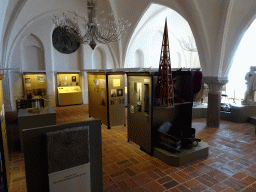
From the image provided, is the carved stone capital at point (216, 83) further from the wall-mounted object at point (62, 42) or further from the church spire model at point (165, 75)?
the wall-mounted object at point (62, 42)

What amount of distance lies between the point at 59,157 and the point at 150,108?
10.7ft

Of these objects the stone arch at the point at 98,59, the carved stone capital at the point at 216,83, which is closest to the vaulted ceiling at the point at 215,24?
the carved stone capital at the point at 216,83

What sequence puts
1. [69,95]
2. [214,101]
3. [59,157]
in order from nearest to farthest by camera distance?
[59,157] < [214,101] < [69,95]

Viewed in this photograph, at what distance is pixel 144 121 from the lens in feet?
18.6

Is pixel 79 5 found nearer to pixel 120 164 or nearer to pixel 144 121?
pixel 144 121

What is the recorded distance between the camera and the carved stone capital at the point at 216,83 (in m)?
8.07

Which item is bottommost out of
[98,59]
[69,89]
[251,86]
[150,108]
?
[150,108]

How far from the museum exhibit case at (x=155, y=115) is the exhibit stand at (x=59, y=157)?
2.76 meters

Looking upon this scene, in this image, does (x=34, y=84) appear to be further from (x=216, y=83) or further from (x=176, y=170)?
(x=176, y=170)

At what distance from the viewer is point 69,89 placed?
47.8 ft

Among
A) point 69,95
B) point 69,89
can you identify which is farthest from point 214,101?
point 69,89

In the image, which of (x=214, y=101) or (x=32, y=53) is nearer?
(x=214, y=101)

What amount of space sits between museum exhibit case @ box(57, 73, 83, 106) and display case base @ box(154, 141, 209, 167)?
407 inches

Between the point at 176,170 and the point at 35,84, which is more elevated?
the point at 35,84
